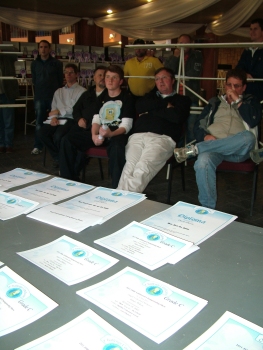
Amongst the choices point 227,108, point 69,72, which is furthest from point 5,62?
point 227,108

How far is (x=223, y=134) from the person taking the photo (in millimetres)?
2607

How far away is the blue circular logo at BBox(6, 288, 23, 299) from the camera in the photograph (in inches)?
27.6

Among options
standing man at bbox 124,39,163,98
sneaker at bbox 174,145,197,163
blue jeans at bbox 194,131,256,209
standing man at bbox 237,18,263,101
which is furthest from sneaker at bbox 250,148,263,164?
standing man at bbox 124,39,163,98

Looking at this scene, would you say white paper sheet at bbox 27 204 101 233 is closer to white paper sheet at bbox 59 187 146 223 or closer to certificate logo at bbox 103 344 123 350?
white paper sheet at bbox 59 187 146 223

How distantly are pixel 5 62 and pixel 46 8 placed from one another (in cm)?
448

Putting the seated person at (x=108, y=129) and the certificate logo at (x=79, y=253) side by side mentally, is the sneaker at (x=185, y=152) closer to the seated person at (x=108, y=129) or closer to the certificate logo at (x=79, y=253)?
the seated person at (x=108, y=129)

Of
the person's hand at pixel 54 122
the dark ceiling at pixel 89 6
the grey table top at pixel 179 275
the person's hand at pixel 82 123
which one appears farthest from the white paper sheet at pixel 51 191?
the dark ceiling at pixel 89 6

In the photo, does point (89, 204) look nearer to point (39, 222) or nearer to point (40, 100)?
point (39, 222)

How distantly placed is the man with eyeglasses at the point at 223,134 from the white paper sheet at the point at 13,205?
145 centimetres

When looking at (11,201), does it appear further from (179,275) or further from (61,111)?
(61,111)

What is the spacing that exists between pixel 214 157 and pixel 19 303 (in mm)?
1942

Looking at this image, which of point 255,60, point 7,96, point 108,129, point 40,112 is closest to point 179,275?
point 108,129

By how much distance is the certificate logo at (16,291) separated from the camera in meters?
0.70

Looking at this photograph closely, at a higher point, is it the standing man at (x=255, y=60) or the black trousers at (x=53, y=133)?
the standing man at (x=255, y=60)
